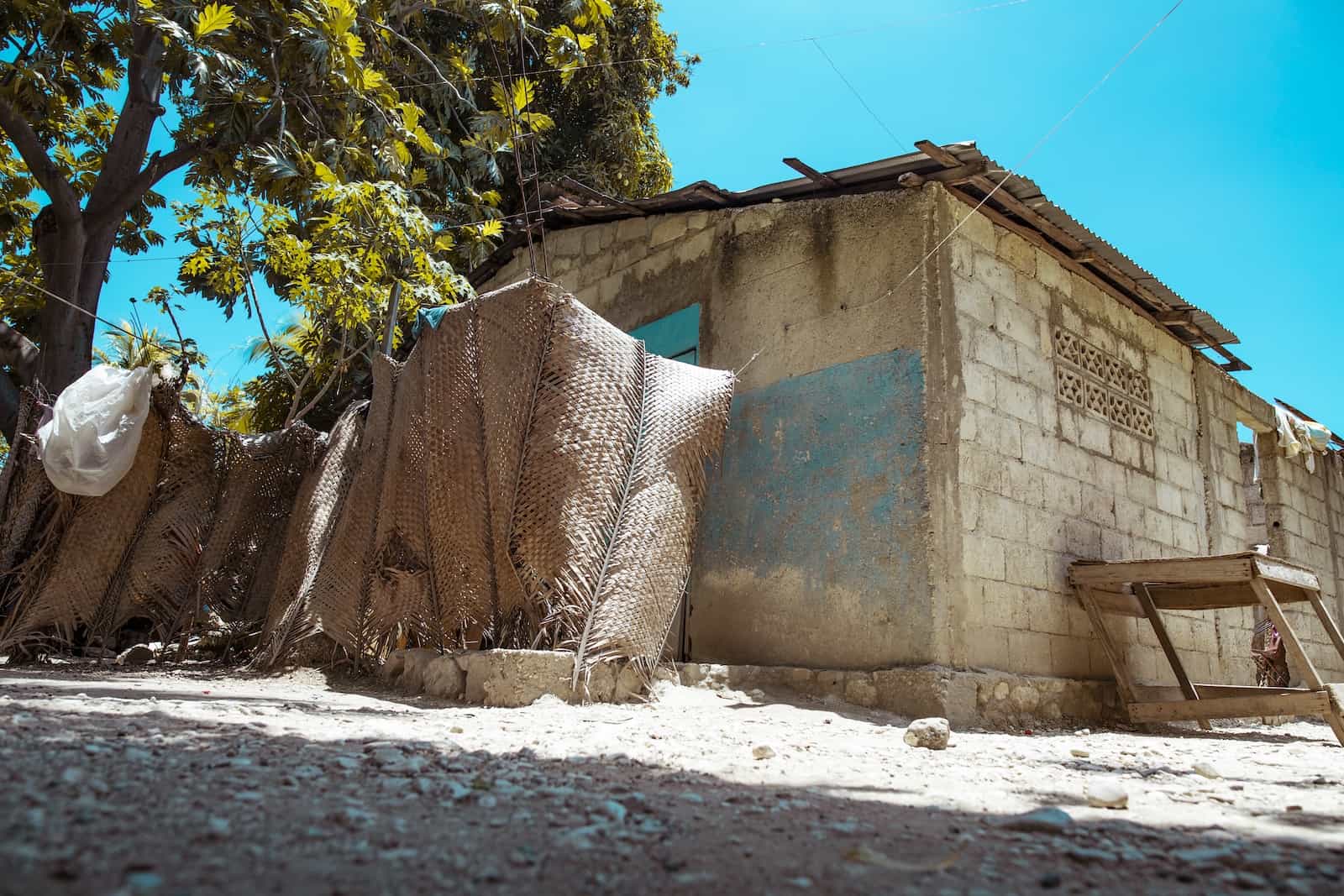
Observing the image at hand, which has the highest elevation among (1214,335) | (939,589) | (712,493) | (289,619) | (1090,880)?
(1214,335)

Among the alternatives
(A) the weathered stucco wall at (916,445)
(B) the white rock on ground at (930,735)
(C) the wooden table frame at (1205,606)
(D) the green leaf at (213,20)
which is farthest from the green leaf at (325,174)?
(C) the wooden table frame at (1205,606)

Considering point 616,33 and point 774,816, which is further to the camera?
point 616,33

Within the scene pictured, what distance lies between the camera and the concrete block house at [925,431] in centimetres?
436

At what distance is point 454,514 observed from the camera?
13.3 feet

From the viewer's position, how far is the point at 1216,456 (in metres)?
6.69

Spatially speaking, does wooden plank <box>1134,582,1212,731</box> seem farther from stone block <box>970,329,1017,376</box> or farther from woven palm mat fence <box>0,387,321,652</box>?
woven palm mat fence <box>0,387,321,652</box>

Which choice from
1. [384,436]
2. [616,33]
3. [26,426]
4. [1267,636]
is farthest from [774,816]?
[616,33]

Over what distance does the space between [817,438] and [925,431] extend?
0.65m

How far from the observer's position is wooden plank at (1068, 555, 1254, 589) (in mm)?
4250

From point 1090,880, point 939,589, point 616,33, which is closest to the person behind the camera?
point 1090,880

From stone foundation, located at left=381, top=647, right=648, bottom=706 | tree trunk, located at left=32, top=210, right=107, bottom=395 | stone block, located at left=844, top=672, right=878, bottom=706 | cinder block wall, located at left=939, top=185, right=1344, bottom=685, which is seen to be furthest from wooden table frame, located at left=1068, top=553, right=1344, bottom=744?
tree trunk, located at left=32, top=210, right=107, bottom=395

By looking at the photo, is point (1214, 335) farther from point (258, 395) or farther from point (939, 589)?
point (258, 395)

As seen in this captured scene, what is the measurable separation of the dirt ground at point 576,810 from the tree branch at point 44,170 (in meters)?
5.01

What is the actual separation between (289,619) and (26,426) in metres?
2.10
